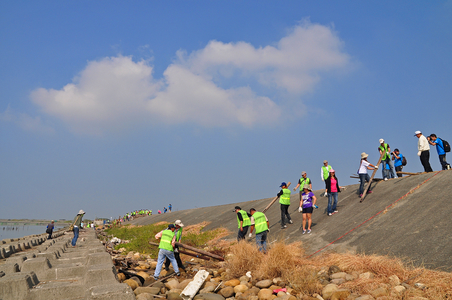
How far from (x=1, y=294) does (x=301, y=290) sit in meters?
6.60

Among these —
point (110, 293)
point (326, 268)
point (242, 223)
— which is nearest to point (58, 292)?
point (110, 293)

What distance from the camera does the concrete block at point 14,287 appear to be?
6.82m

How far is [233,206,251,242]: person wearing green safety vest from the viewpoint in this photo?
43.3 feet

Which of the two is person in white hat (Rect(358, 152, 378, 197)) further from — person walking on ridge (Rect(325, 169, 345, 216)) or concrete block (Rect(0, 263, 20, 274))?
concrete block (Rect(0, 263, 20, 274))

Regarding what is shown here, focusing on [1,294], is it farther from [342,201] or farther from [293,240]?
[342,201]

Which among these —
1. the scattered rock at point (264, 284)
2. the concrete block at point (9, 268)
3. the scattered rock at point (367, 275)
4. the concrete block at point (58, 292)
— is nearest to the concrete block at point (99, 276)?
the concrete block at point (58, 292)

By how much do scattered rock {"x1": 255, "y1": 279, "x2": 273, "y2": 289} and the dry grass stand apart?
0.35 m

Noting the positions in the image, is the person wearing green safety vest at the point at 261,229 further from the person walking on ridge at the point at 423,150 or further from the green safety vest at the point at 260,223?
the person walking on ridge at the point at 423,150

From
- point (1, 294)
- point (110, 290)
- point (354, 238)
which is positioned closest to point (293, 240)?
point (354, 238)

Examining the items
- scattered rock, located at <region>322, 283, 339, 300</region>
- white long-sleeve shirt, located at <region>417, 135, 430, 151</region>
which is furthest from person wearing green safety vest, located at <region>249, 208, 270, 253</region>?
white long-sleeve shirt, located at <region>417, 135, 430, 151</region>

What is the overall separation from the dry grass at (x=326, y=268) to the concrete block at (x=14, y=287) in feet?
18.1

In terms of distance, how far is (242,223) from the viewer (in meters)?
13.2

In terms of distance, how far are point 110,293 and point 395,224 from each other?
29.0ft

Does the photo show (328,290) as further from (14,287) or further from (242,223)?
(14,287)
